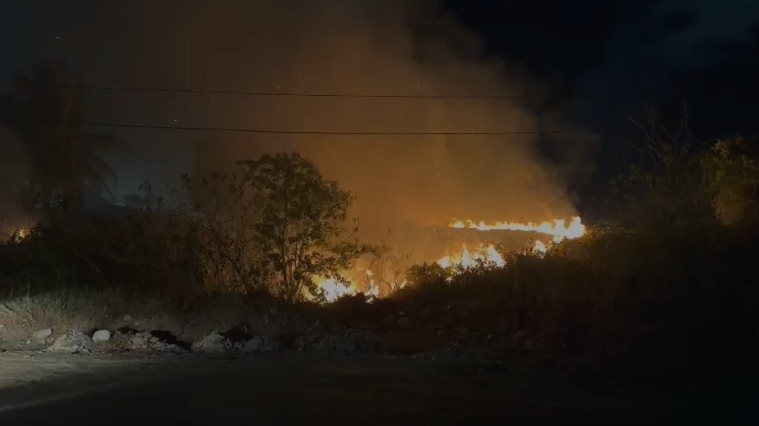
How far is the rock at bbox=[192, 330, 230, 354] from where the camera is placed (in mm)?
12453

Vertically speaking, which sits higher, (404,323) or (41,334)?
(404,323)

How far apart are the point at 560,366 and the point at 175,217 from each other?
37.3 feet

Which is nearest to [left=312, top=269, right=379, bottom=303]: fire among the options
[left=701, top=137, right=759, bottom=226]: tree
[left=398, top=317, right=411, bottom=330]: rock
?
[left=398, top=317, right=411, bottom=330]: rock

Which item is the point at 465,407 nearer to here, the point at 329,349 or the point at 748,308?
the point at 329,349

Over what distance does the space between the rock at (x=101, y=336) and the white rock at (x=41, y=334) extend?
1171 millimetres

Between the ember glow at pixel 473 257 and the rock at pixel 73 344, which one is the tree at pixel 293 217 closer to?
the ember glow at pixel 473 257

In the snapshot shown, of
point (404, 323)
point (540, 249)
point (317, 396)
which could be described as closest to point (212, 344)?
point (317, 396)

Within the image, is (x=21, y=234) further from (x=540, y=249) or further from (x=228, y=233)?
(x=540, y=249)

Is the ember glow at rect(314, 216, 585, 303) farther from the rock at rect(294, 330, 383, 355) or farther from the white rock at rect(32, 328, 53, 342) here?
the white rock at rect(32, 328, 53, 342)

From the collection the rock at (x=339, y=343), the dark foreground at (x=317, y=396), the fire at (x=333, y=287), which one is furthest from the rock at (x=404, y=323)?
the dark foreground at (x=317, y=396)

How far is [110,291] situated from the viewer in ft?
52.6

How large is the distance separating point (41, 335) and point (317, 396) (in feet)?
24.3

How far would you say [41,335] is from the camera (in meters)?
13.8

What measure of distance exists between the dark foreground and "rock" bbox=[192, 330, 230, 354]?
1.13m
